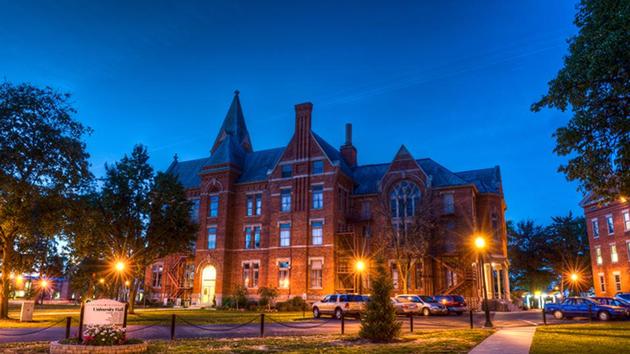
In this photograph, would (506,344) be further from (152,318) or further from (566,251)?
(566,251)

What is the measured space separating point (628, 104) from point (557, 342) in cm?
885

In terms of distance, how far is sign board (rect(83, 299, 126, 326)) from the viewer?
13641 millimetres

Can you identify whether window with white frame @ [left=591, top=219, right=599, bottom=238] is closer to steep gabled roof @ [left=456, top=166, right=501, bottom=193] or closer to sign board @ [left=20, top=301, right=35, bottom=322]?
steep gabled roof @ [left=456, top=166, right=501, bottom=193]

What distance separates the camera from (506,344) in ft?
50.7

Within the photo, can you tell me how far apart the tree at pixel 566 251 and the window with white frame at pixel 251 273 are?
41.0 m

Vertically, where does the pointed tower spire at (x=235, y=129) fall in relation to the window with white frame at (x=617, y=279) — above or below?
above

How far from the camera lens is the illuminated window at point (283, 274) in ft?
148

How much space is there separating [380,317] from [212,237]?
3487 centimetres

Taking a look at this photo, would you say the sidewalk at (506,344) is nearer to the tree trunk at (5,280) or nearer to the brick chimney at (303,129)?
the tree trunk at (5,280)

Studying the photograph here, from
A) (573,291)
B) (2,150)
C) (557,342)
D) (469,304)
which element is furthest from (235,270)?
(573,291)

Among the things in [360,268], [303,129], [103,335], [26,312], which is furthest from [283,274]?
[103,335]

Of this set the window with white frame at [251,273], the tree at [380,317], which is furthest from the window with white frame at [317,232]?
the tree at [380,317]

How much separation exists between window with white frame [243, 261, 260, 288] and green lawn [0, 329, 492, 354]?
97.5 ft

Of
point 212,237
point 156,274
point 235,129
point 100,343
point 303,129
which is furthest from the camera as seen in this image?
point 235,129
